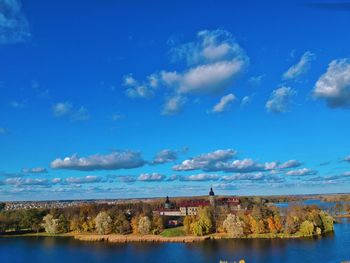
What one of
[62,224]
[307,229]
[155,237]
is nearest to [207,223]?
[155,237]

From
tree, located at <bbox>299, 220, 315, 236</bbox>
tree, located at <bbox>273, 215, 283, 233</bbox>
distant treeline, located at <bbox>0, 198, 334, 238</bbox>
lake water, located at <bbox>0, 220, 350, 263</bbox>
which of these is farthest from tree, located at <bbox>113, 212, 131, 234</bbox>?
tree, located at <bbox>299, 220, 315, 236</bbox>

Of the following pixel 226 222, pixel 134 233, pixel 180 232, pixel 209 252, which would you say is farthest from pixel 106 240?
pixel 209 252

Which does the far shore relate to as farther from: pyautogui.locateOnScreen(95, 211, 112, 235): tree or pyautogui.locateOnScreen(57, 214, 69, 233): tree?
pyautogui.locateOnScreen(57, 214, 69, 233): tree

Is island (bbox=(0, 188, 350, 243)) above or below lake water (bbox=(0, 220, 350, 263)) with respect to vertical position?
above

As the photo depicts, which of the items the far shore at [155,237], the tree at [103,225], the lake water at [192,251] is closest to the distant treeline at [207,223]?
the tree at [103,225]

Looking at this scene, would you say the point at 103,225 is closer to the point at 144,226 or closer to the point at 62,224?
the point at 144,226

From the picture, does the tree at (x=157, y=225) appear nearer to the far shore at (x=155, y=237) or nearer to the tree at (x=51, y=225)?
the far shore at (x=155, y=237)
